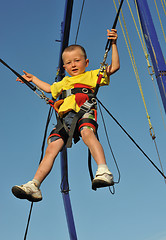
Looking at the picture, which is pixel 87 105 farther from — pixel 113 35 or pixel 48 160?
pixel 113 35

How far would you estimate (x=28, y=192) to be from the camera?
301 centimetres

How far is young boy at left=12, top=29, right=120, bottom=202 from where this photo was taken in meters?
3.01

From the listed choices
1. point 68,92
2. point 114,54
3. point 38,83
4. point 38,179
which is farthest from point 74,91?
point 38,179

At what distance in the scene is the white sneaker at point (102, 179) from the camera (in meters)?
2.83

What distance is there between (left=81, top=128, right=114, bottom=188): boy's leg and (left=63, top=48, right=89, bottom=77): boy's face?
0.82 metres

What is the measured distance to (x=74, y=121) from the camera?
3412 mm

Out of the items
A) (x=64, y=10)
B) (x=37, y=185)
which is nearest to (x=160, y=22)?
(x=64, y=10)

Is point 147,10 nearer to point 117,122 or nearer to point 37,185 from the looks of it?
point 117,122

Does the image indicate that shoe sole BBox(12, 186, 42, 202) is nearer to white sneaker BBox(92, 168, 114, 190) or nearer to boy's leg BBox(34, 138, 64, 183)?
boy's leg BBox(34, 138, 64, 183)

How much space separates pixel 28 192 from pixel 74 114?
0.99 metres

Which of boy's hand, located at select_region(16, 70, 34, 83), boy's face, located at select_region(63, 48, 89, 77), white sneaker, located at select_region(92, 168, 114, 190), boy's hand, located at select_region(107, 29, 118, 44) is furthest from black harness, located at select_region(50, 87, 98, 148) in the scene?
boy's hand, located at select_region(16, 70, 34, 83)

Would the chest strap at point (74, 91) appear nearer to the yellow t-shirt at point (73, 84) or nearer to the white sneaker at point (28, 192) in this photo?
the yellow t-shirt at point (73, 84)

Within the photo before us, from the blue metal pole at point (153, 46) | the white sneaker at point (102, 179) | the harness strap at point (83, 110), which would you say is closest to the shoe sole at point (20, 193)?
the white sneaker at point (102, 179)

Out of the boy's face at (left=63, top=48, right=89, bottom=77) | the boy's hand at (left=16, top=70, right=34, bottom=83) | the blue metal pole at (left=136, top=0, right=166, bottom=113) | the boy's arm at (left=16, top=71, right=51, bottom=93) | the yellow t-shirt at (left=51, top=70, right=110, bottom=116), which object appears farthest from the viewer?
the blue metal pole at (left=136, top=0, right=166, bottom=113)
